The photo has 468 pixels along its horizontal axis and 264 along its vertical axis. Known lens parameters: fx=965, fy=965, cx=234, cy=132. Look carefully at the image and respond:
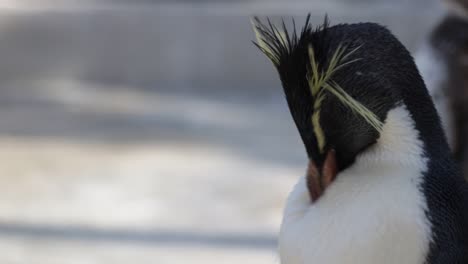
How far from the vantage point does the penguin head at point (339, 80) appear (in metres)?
1.14

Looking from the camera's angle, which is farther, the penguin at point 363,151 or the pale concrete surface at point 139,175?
the pale concrete surface at point 139,175

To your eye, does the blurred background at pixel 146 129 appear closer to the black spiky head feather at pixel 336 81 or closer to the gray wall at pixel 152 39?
the gray wall at pixel 152 39

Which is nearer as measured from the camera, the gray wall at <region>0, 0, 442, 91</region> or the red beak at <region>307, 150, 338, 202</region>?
the red beak at <region>307, 150, 338, 202</region>

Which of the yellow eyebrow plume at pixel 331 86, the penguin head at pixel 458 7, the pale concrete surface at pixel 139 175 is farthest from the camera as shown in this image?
the pale concrete surface at pixel 139 175

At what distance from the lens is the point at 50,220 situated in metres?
3.16


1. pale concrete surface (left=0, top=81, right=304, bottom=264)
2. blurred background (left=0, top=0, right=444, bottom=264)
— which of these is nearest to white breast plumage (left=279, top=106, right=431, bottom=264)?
blurred background (left=0, top=0, right=444, bottom=264)

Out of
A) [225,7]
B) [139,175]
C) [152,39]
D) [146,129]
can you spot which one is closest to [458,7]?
[139,175]

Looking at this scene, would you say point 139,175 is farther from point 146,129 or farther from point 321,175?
point 321,175

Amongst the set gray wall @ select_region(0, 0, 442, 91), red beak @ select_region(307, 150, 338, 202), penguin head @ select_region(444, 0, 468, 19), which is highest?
gray wall @ select_region(0, 0, 442, 91)

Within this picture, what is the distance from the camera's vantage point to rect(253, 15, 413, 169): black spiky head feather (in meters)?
1.14

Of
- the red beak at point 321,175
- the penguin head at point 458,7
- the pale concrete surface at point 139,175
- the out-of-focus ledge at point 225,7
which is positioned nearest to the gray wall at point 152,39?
the out-of-focus ledge at point 225,7

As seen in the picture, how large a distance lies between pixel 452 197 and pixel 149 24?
3.45m

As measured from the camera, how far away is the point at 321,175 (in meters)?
1.22

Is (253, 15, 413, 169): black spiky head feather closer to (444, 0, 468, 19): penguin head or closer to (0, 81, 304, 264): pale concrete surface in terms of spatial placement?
(444, 0, 468, 19): penguin head
